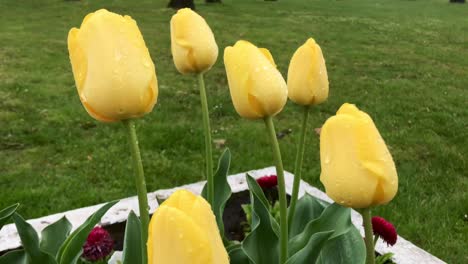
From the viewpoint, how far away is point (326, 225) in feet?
5.55

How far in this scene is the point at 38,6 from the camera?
14961mm

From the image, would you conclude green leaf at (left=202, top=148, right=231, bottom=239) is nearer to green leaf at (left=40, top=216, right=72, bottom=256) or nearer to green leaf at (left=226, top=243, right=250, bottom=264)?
green leaf at (left=226, top=243, right=250, bottom=264)

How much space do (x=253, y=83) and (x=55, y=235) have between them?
35.8 inches

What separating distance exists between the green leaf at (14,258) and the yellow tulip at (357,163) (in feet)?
3.10

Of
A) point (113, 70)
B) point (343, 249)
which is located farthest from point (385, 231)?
point (113, 70)

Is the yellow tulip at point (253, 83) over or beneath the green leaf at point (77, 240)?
over

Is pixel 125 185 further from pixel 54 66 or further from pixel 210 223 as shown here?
pixel 54 66

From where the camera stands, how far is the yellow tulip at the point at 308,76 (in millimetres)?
1387

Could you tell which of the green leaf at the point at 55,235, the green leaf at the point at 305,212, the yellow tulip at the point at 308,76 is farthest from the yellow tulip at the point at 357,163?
the green leaf at the point at 55,235

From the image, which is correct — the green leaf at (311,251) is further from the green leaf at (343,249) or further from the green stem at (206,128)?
the green stem at (206,128)

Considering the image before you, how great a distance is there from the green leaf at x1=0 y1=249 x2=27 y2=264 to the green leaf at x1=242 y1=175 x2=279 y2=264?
60 centimetres

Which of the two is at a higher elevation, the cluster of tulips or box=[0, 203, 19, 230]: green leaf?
the cluster of tulips

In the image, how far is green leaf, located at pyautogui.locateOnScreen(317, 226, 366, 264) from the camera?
1535mm

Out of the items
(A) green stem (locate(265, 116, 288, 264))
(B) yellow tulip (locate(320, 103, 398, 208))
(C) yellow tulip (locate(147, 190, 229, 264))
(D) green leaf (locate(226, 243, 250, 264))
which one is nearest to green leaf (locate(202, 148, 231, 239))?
(D) green leaf (locate(226, 243, 250, 264))
